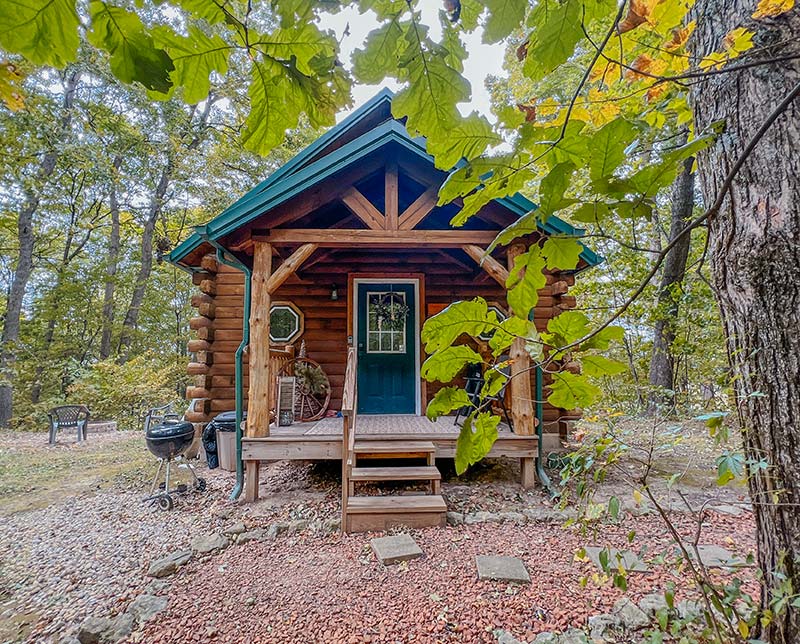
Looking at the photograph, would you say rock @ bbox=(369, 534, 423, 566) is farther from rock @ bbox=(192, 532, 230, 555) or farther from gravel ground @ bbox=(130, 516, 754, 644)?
rock @ bbox=(192, 532, 230, 555)

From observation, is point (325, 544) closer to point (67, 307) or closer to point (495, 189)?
point (495, 189)

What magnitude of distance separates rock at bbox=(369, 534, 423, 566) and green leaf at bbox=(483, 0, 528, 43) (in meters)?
3.14

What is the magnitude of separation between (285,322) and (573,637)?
5104 millimetres

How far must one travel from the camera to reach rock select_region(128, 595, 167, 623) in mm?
2359

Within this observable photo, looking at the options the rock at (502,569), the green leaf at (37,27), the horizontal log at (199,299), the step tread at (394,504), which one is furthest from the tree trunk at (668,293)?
the green leaf at (37,27)

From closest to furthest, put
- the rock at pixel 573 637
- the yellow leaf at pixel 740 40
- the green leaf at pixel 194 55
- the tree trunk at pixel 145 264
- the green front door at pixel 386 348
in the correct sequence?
the green leaf at pixel 194 55
the yellow leaf at pixel 740 40
the rock at pixel 573 637
the green front door at pixel 386 348
the tree trunk at pixel 145 264

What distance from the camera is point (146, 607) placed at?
2432 mm

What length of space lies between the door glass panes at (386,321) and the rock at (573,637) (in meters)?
3.98

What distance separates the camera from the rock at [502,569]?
2521 mm

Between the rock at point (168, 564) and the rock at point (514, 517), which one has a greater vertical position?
the rock at point (514, 517)

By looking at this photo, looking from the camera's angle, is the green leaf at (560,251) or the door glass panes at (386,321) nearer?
the green leaf at (560,251)

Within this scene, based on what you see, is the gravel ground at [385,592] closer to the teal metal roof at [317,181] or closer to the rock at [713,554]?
the rock at [713,554]

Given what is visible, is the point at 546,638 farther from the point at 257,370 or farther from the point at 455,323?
the point at 257,370

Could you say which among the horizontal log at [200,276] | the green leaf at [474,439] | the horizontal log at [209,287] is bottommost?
the green leaf at [474,439]
